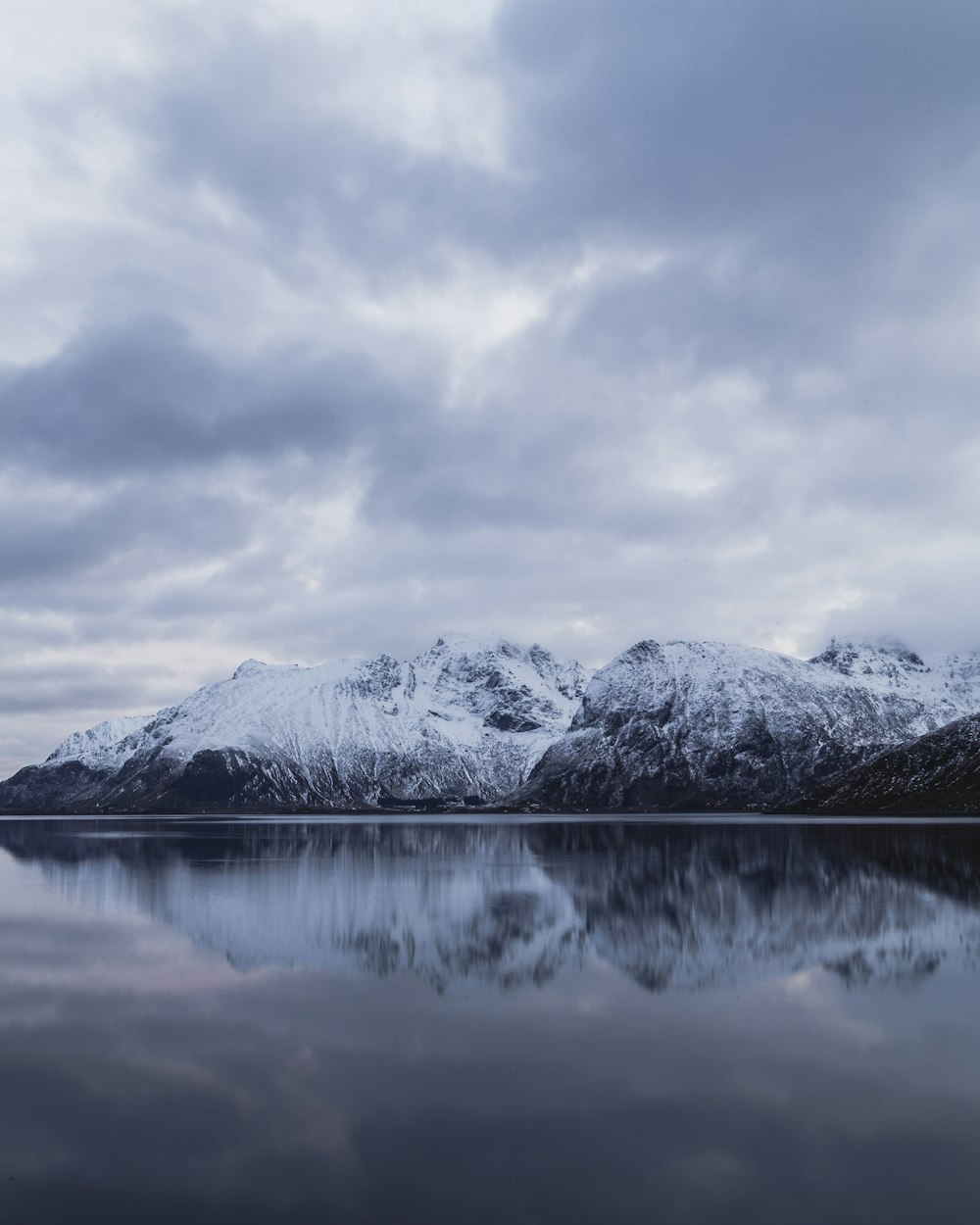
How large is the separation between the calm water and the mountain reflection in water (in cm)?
40

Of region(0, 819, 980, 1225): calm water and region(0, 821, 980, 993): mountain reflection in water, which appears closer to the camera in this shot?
region(0, 819, 980, 1225): calm water

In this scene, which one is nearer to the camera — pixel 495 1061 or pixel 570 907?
pixel 495 1061

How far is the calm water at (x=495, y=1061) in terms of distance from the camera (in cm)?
1927

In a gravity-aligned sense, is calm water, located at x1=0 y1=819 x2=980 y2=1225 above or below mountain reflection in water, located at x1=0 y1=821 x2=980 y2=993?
above

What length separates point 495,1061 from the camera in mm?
27719

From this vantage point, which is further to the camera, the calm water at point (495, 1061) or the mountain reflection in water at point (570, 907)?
the mountain reflection in water at point (570, 907)

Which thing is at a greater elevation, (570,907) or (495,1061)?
(495,1061)

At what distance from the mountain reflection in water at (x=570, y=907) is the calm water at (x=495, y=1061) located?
40 centimetres

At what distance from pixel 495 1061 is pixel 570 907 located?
3332 cm

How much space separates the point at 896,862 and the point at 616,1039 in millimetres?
Answer: 69133

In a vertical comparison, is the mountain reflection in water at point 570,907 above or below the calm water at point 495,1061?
below

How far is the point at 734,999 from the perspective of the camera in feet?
115

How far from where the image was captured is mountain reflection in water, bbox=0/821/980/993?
42.4 metres

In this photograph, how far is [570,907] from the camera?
60.1 metres
